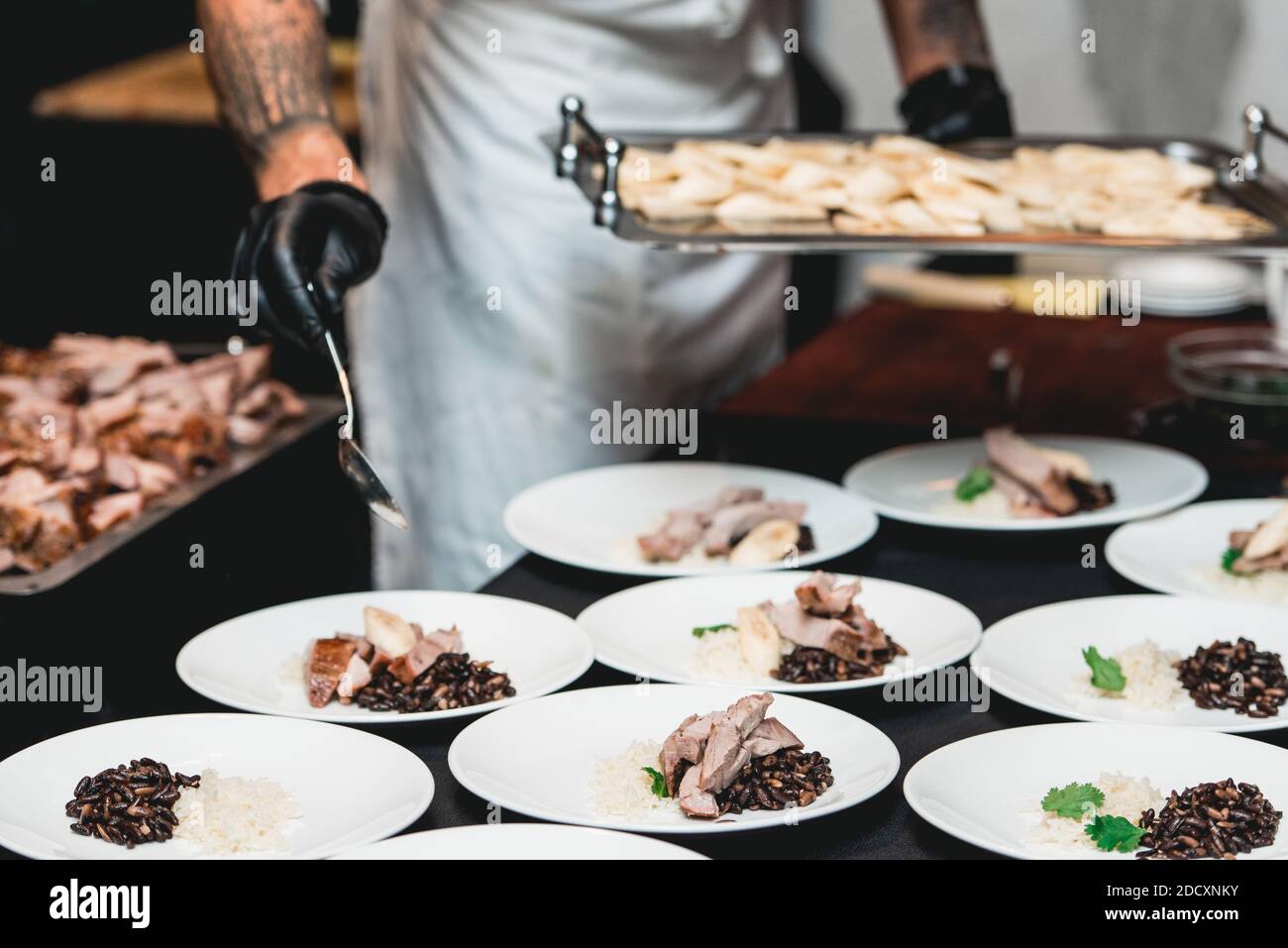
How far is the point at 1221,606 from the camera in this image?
1.75 meters

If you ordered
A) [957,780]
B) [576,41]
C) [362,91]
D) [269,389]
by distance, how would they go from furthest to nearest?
[362,91] < [576,41] < [269,389] < [957,780]

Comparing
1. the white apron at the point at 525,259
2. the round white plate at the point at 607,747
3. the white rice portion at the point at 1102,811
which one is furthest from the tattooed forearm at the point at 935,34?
the white rice portion at the point at 1102,811

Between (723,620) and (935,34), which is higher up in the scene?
(935,34)

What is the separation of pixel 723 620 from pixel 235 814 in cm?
65

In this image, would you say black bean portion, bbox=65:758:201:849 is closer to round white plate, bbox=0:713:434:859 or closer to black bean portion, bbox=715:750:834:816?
round white plate, bbox=0:713:434:859

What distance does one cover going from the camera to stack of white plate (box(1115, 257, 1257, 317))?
3.36m

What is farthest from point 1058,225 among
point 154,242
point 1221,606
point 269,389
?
point 154,242

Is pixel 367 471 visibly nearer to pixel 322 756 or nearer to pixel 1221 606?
pixel 322 756

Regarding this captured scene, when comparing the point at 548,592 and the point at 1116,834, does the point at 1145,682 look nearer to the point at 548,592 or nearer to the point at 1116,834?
the point at 1116,834

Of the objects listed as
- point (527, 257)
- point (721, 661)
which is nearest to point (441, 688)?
point (721, 661)

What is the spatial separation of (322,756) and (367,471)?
412mm

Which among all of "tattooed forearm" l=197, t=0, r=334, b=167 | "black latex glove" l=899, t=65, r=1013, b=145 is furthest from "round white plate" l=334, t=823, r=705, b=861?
"black latex glove" l=899, t=65, r=1013, b=145

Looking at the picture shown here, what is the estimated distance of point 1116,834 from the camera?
1.25 meters

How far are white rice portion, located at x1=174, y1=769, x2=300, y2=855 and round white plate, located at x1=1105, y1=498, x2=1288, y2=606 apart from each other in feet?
3.39
